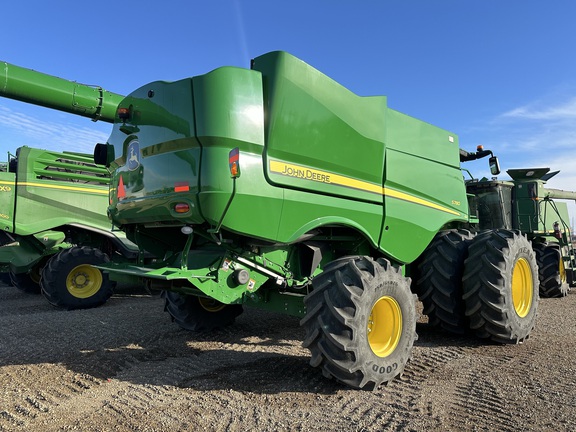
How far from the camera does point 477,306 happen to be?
481cm

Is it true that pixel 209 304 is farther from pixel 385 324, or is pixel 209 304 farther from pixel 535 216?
pixel 535 216

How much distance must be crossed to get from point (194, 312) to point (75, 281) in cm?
360

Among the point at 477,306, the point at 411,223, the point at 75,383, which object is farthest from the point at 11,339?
the point at 477,306

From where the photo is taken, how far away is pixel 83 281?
7.82m

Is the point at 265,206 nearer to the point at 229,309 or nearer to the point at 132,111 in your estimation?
the point at 132,111

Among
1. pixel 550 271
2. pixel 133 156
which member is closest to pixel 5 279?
pixel 133 156

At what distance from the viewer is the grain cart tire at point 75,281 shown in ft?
23.9

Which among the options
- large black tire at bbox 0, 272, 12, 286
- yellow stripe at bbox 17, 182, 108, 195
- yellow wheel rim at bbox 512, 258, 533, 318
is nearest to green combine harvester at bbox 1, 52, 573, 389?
yellow wheel rim at bbox 512, 258, 533, 318

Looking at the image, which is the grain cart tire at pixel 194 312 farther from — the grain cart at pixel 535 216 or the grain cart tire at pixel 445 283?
the grain cart at pixel 535 216

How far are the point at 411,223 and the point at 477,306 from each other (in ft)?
3.86

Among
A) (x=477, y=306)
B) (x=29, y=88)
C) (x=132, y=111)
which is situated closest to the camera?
(x=132, y=111)

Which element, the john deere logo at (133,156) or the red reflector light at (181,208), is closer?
the red reflector light at (181,208)

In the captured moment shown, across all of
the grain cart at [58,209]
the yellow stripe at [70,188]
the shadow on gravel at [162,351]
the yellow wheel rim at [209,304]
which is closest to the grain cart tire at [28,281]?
the grain cart at [58,209]

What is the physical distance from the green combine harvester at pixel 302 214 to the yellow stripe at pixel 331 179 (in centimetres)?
1
